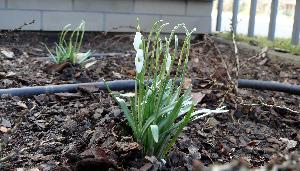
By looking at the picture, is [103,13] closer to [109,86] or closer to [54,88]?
[109,86]

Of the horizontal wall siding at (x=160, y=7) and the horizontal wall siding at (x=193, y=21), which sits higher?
the horizontal wall siding at (x=160, y=7)

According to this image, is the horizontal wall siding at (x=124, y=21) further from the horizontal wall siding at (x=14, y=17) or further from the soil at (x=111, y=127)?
the soil at (x=111, y=127)

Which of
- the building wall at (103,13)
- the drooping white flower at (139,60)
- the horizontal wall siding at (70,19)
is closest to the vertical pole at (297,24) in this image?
the building wall at (103,13)

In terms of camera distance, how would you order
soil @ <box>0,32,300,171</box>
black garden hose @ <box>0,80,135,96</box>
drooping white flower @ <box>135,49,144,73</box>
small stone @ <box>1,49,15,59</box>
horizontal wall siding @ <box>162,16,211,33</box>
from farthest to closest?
horizontal wall siding @ <box>162,16,211,33</box>, small stone @ <box>1,49,15,59</box>, black garden hose @ <box>0,80,135,96</box>, soil @ <box>0,32,300,171</box>, drooping white flower @ <box>135,49,144,73</box>

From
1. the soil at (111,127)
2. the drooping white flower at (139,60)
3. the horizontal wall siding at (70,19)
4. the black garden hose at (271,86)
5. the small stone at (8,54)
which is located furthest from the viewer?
the horizontal wall siding at (70,19)

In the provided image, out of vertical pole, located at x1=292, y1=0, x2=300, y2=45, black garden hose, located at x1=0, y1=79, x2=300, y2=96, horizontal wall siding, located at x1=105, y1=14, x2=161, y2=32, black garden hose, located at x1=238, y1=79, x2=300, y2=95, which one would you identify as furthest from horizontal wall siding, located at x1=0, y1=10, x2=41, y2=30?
vertical pole, located at x1=292, y1=0, x2=300, y2=45

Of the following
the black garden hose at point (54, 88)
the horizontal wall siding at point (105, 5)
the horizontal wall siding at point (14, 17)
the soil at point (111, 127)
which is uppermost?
the horizontal wall siding at point (105, 5)

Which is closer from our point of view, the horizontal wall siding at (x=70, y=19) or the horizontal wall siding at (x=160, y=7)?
the horizontal wall siding at (x=70, y=19)

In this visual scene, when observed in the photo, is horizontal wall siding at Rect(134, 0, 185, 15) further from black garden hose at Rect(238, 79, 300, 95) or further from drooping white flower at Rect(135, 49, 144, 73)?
drooping white flower at Rect(135, 49, 144, 73)
